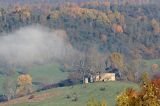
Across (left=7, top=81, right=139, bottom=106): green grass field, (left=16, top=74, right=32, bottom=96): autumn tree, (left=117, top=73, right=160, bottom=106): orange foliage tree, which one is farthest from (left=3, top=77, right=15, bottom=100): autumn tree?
(left=117, top=73, right=160, bottom=106): orange foliage tree

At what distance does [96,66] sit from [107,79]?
37513 millimetres

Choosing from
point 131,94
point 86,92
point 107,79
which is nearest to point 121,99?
point 131,94

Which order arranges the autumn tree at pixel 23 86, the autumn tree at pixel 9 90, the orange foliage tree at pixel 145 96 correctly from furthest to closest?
the autumn tree at pixel 23 86
the autumn tree at pixel 9 90
the orange foliage tree at pixel 145 96

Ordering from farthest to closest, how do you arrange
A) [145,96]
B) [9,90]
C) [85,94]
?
[9,90]
[85,94]
[145,96]

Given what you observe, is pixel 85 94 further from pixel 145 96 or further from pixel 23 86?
pixel 145 96

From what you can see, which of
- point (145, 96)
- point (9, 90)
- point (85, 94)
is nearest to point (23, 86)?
point (9, 90)

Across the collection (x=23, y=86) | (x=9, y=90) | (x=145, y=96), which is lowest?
(x=23, y=86)

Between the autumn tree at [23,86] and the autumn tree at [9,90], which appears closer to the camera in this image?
the autumn tree at [9,90]

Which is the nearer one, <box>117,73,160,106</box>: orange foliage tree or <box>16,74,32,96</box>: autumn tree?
<box>117,73,160,106</box>: orange foliage tree

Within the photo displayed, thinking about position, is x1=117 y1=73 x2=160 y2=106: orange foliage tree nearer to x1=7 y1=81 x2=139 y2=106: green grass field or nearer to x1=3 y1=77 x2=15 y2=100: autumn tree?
x1=7 y1=81 x2=139 y2=106: green grass field

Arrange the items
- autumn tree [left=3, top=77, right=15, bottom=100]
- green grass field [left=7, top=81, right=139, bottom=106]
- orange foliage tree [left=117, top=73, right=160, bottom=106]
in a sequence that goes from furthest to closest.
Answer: autumn tree [left=3, top=77, right=15, bottom=100] < green grass field [left=7, top=81, right=139, bottom=106] < orange foliage tree [left=117, top=73, right=160, bottom=106]

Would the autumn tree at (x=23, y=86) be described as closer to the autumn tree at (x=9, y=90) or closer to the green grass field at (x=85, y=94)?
the autumn tree at (x=9, y=90)

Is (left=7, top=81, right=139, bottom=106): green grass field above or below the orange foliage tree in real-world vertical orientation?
below

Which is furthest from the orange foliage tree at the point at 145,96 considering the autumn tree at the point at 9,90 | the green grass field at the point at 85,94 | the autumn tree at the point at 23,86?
the autumn tree at the point at 23,86
